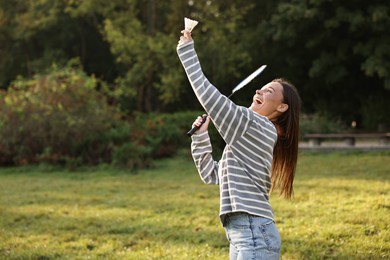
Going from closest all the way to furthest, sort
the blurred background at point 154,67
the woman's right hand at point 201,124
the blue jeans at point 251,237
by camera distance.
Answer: the blue jeans at point 251,237
the woman's right hand at point 201,124
the blurred background at point 154,67

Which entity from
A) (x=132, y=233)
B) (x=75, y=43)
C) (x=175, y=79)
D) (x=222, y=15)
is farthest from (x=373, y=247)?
(x=75, y=43)

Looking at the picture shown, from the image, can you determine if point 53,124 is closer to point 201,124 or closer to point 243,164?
point 201,124

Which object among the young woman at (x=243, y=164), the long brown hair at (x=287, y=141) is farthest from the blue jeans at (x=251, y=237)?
the long brown hair at (x=287, y=141)

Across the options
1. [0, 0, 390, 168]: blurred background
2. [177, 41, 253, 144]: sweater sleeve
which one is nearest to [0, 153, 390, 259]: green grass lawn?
[177, 41, 253, 144]: sweater sleeve

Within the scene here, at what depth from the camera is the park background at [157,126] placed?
5.82 m

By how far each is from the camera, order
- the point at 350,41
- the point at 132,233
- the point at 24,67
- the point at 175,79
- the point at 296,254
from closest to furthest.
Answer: the point at 296,254 < the point at 132,233 < the point at 175,79 < the point at 350,41 < the point at 24,67

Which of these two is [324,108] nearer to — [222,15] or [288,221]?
[222,15]

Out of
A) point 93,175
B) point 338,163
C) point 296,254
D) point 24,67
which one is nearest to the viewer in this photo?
point 296,254

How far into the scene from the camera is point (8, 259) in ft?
16.7

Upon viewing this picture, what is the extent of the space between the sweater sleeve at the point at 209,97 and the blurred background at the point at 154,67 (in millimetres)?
10612

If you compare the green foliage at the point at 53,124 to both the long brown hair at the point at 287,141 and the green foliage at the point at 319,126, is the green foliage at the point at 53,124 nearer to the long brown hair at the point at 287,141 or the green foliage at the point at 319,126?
the green foliage at the point at 319,126

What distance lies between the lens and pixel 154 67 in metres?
23.2

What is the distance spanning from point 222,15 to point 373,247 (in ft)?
64.1

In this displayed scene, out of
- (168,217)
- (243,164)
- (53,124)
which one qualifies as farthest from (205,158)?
(53,124)
